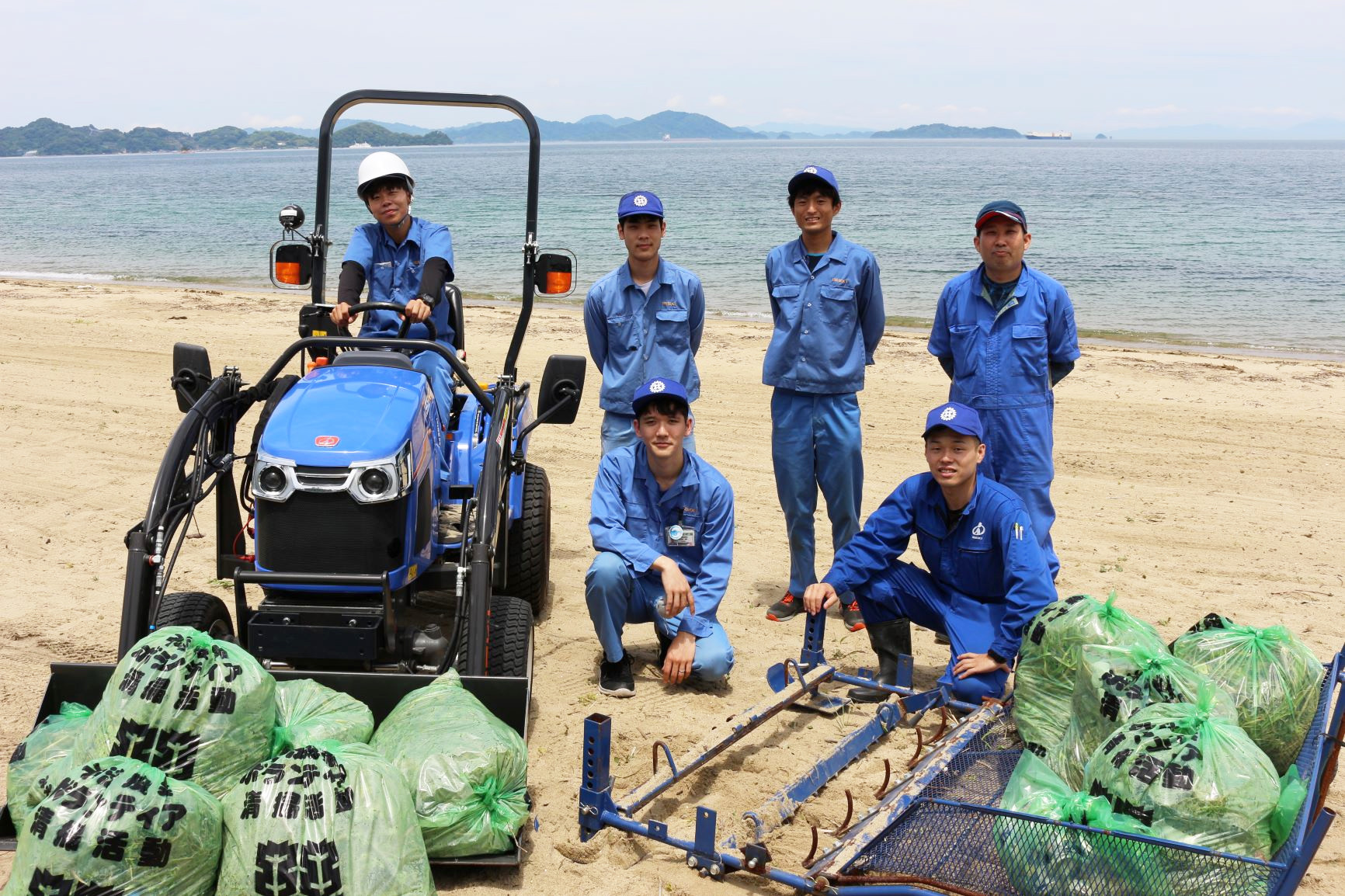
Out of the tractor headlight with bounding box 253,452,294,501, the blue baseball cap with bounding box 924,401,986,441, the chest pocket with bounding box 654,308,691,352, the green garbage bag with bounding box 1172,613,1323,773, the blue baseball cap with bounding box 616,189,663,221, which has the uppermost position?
the blue baseball cap with bounding box 616,189,663,221

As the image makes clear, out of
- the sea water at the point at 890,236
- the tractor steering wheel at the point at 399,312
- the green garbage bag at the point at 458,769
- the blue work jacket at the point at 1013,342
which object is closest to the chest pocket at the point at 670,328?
the tractor steering wheel at the point at 399,312

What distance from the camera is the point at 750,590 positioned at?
6.26 metres

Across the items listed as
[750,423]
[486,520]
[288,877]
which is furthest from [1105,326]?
[288,877]

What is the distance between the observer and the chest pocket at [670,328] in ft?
18.0

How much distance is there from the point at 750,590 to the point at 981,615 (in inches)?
69.6

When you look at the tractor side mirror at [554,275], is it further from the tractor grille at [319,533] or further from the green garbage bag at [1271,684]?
the green garbage bag at [1271,684]

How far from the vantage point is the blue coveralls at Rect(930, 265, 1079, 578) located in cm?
510

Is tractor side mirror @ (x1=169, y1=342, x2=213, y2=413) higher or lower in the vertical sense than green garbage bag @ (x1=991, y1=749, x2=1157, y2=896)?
higher

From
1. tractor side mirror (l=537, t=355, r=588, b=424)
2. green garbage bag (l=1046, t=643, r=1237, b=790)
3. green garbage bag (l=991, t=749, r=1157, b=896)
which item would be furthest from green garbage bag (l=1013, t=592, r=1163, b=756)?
tractor side mirror (l=537, t=355, r=588, b=424)

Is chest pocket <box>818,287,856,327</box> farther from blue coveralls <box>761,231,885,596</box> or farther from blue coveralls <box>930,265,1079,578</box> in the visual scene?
blue coveralls <box>930,265,1079,578</box>

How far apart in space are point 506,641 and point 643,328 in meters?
1.77

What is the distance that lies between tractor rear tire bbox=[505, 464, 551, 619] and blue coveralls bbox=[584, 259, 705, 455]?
1.28 feet

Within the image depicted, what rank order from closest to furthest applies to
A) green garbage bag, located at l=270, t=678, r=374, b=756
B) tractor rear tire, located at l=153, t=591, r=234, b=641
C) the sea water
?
1. green garbage bag, located at l=270, t=678, r=374, b=756
2. tractor rear tire, located at l=153, t=591, r=234, b=641
3. the sea water

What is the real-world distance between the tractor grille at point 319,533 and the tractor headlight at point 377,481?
3cm
